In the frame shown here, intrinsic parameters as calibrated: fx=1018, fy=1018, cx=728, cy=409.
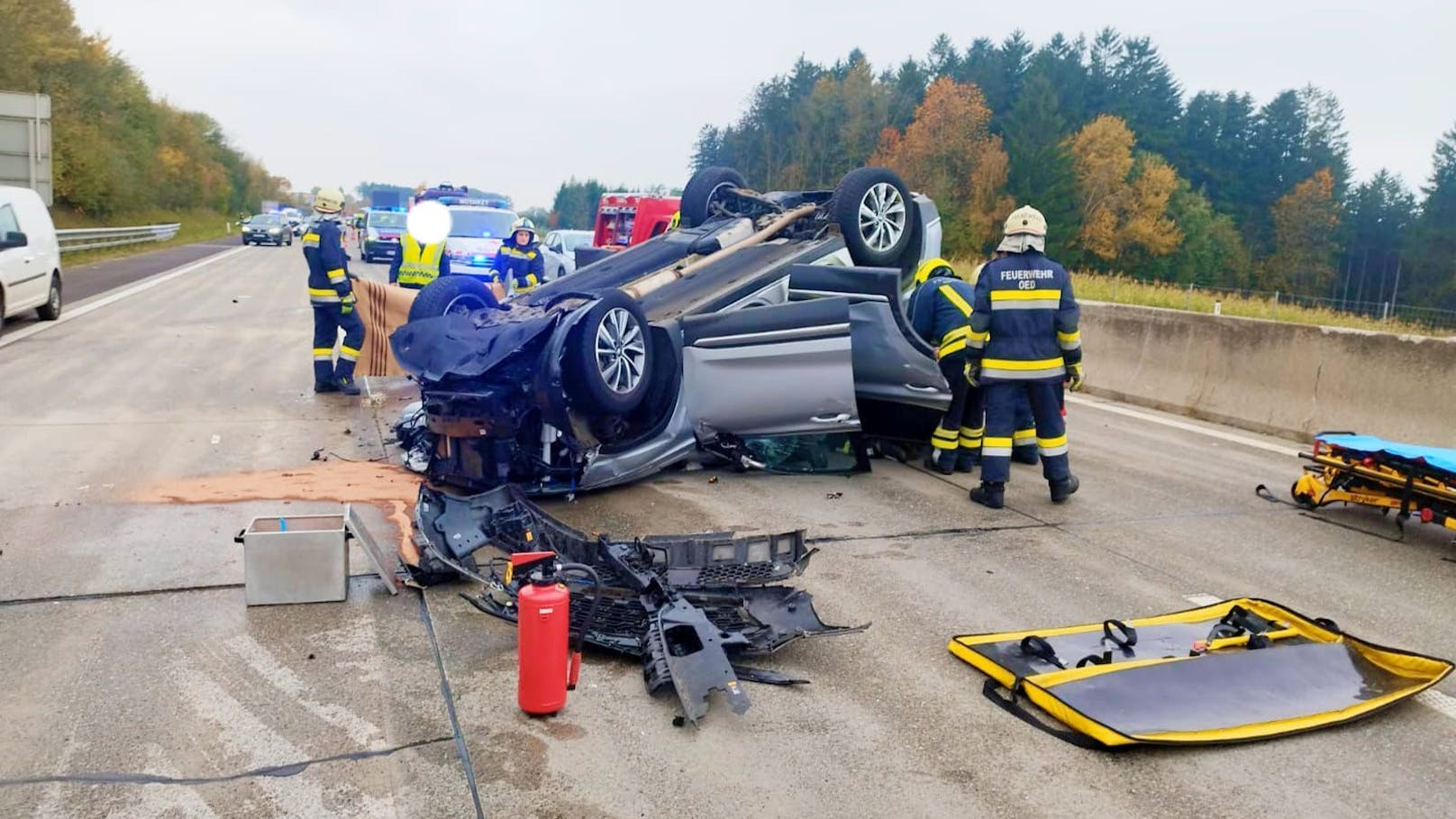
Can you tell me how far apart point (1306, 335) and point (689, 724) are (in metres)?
7.59

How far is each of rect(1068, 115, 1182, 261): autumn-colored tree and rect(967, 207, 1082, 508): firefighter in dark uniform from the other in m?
63.1

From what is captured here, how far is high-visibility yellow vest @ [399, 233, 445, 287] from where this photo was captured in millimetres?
10453

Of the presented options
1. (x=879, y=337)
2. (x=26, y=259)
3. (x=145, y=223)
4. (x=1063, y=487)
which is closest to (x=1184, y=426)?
(x=1063, y=487)

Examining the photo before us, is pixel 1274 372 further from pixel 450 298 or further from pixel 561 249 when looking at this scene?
pixel 561 249

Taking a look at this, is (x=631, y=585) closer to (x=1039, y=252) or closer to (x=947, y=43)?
(x=1039, y=252)

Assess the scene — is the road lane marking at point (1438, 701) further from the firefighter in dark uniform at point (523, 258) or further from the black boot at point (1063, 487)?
the firefighter in dark uniform at point (523, 258)

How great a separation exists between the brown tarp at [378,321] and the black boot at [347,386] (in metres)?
0.47

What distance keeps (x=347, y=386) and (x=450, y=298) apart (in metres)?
3.25

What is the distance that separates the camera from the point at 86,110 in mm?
44125

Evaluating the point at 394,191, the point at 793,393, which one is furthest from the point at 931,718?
the point at 394,191

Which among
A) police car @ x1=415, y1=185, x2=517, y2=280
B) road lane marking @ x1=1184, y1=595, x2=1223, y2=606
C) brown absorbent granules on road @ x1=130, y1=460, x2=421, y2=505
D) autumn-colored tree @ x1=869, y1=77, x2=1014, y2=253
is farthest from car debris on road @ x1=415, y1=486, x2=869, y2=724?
autumn-colored tree @ x1=869, y1=77, x2=1014, y2=253

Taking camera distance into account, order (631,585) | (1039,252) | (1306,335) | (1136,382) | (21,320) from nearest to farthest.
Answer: (631,585)
(1039,252)
(1306,335)
(1136,382)
(21,320)

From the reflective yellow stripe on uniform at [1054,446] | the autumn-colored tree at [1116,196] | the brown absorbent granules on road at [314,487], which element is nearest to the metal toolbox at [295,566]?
the brown absorbent granules on road at [314,487]

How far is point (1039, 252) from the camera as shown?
6.30 metres
